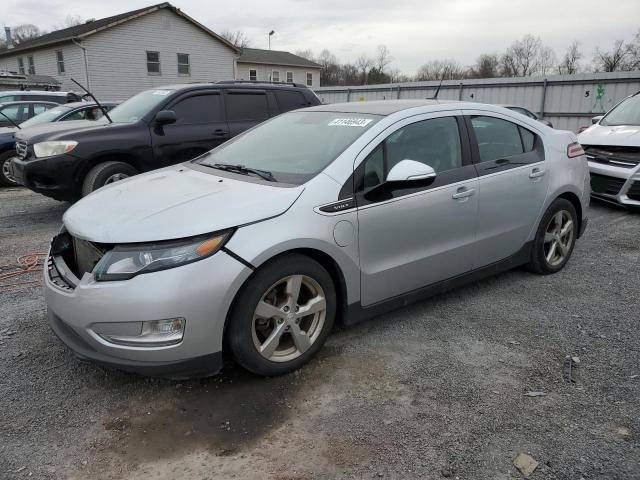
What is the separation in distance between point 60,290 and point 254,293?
3.59ft

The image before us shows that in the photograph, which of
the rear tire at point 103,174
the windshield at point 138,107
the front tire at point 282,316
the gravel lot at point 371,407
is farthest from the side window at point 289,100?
the front tire at point 282,316

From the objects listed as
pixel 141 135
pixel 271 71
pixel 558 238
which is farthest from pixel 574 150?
pixel 271 71

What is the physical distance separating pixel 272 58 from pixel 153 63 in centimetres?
1701

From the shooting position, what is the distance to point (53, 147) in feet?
21.6

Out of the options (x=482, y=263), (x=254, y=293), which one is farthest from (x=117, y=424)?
(x=482, y=263)

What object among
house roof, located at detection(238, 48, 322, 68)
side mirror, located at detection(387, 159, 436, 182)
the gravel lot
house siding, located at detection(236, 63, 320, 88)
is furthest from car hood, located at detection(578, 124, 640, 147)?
house roof, located at detection(238, 48, 322, 68)

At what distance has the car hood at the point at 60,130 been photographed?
262 inches

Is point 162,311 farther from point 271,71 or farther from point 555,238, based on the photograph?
point 271,71

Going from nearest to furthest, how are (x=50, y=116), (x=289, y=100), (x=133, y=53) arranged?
(x=289, y=100) < (x=50, y=116) < (x=133, y=53)

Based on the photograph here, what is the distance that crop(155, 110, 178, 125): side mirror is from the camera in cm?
676

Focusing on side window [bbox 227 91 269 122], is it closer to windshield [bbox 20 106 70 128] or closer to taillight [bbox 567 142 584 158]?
windshield [bbox 20 106 70 128]

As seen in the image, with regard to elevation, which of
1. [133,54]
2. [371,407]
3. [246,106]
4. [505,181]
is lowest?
[371,407]

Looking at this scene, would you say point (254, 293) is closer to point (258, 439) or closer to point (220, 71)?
point (258, 439)

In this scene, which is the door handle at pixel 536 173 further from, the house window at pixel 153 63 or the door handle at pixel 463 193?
the house window at pixel 153 63
